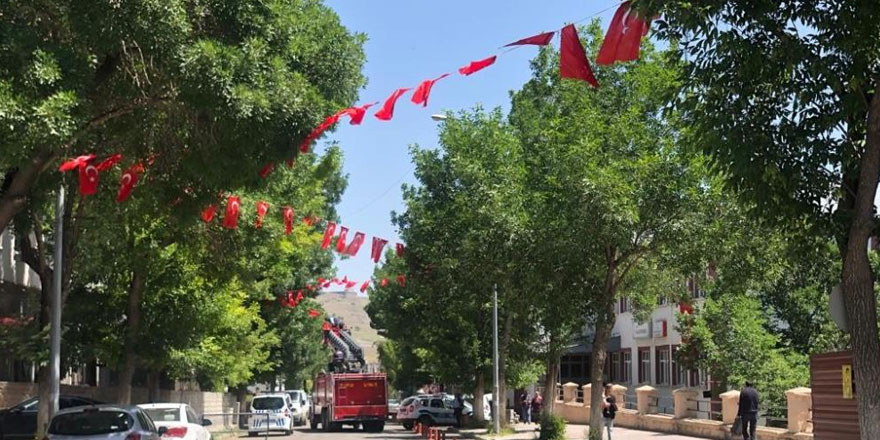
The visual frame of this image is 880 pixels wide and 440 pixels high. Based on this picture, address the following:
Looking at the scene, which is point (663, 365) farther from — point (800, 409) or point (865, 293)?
point (865, 293)

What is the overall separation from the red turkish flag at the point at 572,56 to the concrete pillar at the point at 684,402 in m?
20.8

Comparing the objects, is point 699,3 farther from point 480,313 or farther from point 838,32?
point 480,313

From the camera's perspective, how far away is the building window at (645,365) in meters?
49.8

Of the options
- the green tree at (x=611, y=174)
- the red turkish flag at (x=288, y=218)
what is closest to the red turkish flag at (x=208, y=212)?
the red turkish flag at (x=288, y=218)

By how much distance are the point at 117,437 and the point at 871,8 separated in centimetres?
1218

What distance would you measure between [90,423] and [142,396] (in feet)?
79.7

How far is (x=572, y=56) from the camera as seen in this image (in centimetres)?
1292

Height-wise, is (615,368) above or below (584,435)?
Answer: above

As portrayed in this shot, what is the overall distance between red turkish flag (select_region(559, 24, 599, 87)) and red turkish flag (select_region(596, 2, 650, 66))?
1.95 ft

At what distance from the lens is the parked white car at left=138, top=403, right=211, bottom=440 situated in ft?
68.4

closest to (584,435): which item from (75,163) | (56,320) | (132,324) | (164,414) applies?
(132,324)

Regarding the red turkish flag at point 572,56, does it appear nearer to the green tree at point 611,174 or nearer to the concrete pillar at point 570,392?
the green tree at point 611,174

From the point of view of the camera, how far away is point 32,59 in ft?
40.6

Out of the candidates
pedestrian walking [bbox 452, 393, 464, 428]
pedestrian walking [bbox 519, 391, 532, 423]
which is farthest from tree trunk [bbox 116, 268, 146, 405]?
pedestrian walking [bbox 519, 391, 532, 423]
